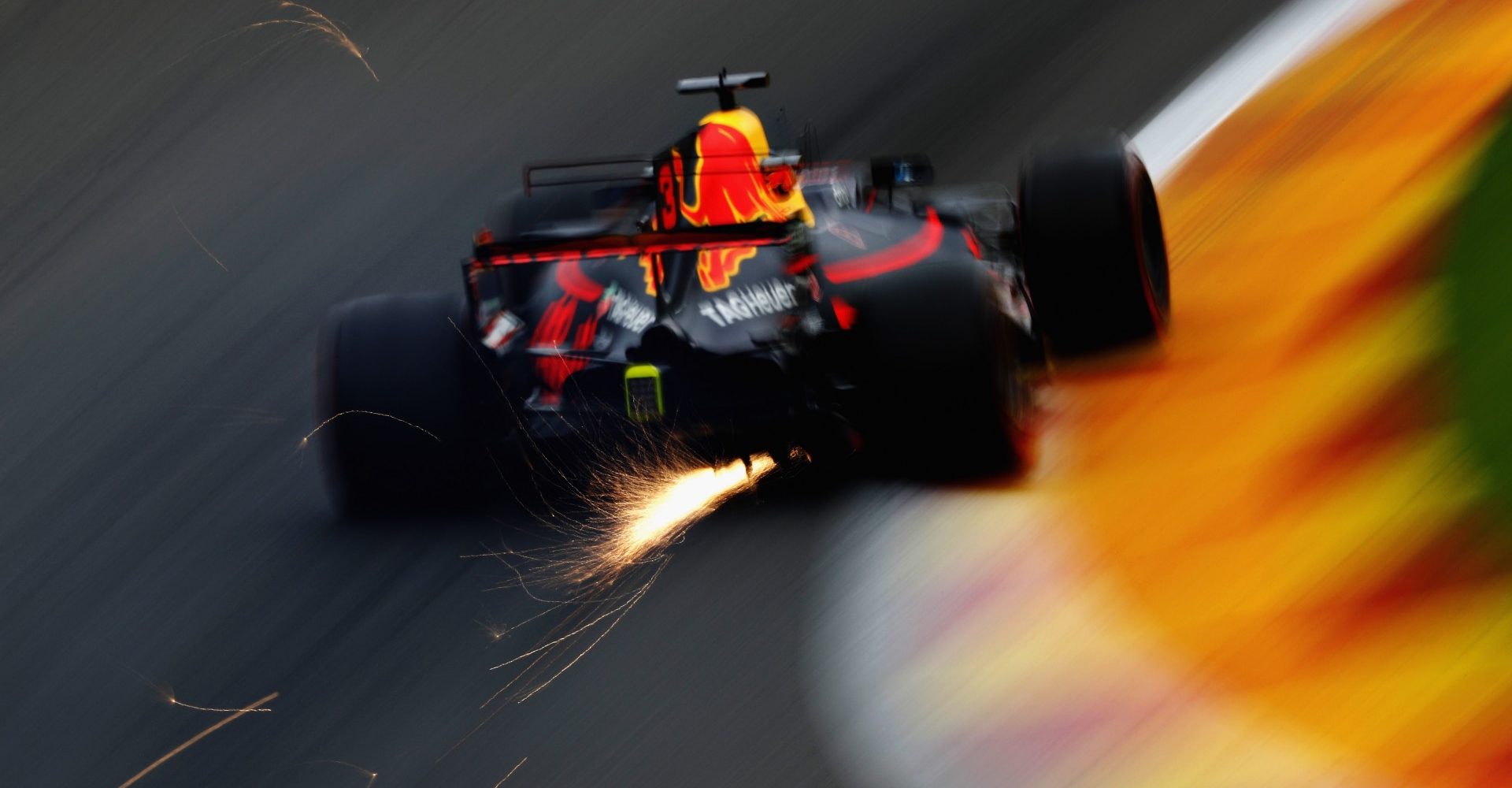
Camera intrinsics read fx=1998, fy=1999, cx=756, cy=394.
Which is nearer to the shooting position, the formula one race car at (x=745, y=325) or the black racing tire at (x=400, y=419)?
the formula one race car at (x=745, y=325)

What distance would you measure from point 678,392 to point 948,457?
3.59ft

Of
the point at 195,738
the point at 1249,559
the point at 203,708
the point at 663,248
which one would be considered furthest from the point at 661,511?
the point at 1249,559

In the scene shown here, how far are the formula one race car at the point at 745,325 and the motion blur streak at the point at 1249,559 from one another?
408 mm

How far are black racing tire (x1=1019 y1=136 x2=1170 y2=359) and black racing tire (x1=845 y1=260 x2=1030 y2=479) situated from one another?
3.74 feet

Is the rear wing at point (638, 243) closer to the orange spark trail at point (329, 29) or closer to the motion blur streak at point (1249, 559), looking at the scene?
the motion blur streak at point (1249, 559)

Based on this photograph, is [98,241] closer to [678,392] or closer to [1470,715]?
[678,392]

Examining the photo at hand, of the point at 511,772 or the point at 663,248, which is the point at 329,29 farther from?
the point at 511,772

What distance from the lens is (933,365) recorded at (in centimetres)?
759

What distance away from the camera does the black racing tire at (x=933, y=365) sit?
7602mm

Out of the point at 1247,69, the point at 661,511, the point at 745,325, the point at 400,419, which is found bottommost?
the point at 661,511

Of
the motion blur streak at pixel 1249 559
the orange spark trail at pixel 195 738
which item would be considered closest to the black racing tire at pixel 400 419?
the orange spark trail at pixel 195 738

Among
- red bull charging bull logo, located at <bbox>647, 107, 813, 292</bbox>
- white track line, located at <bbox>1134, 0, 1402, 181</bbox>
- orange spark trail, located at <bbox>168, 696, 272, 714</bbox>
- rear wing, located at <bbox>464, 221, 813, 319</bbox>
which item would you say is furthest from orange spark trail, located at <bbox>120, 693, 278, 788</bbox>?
white track line, located at <bbox>1134, 0, 1402, 181</bbox>

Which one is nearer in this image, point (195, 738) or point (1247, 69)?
point (195, 738)

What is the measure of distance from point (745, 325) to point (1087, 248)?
1.75 metres
